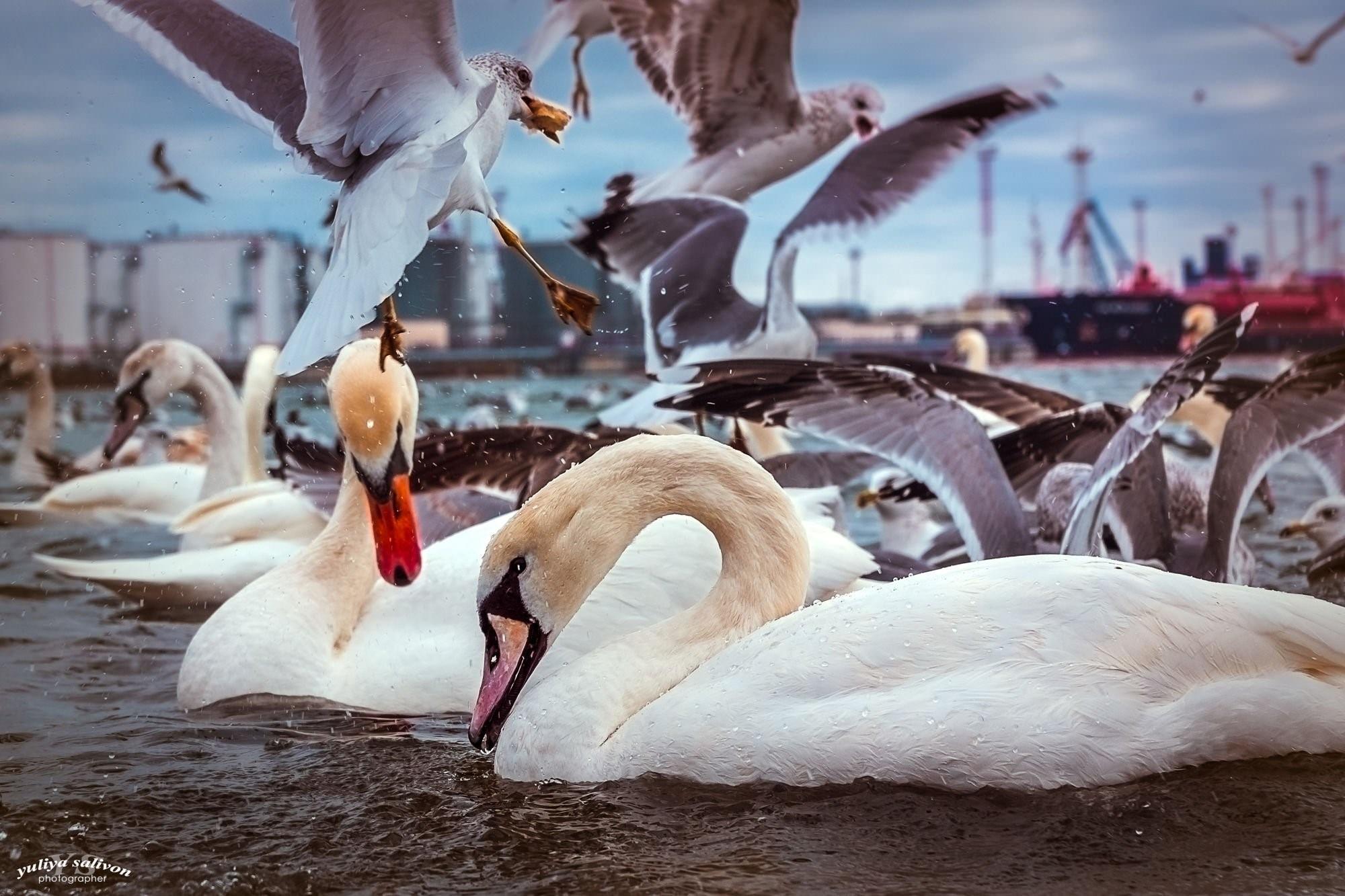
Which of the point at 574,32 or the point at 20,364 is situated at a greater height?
the point at 574,32

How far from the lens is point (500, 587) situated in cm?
321

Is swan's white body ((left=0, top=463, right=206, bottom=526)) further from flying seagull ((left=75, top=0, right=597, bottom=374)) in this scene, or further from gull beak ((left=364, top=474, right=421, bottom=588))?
flying seagull ((left=75, top=0, right=597, bottom=374))

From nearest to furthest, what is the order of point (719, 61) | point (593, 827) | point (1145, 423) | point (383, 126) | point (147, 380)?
1. point (593, 827)
2. point (383, 126)
3. point (1145, 423)
4. point (719, 61)
5. point (147, 380)

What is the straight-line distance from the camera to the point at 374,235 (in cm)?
321

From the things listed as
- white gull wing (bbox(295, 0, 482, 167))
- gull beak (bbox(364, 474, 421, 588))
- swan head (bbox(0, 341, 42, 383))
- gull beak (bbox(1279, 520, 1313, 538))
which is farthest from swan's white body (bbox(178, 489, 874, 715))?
swan head (bbox(0, 341, 42, 383))

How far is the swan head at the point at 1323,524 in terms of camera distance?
5.75m

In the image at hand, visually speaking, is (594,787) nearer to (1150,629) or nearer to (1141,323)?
(1150,629)

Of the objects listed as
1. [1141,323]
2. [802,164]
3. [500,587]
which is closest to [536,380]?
[1141,323]

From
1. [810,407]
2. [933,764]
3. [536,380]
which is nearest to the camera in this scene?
[933,764]

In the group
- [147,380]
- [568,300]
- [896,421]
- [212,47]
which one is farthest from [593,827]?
[147,380]

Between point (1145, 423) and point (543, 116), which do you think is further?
point (1145, 423)

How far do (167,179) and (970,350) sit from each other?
5797 millimetres

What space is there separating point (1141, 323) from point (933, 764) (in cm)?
697

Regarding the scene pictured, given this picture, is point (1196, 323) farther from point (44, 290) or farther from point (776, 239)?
point (44, 290)
